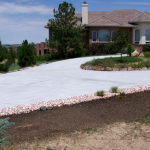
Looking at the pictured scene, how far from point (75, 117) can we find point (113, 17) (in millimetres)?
27896

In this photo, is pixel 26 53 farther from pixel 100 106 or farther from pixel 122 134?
pixel 122 134

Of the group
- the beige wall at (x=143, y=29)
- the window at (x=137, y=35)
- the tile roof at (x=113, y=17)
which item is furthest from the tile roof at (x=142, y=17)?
the window at (x=137, y=35)

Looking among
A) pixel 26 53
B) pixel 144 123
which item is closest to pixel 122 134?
pixel 144 123

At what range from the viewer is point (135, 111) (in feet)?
22.3

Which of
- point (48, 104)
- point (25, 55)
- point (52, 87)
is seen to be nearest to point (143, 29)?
point (25, 55)

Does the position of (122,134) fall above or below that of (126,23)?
below

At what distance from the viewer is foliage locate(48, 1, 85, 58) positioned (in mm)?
25594

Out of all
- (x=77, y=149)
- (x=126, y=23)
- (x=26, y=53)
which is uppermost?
(x=126, y=23)

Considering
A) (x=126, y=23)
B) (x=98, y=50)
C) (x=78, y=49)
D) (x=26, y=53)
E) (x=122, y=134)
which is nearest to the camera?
(x=122, y=134)

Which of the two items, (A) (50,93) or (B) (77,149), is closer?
(B) (77,149)

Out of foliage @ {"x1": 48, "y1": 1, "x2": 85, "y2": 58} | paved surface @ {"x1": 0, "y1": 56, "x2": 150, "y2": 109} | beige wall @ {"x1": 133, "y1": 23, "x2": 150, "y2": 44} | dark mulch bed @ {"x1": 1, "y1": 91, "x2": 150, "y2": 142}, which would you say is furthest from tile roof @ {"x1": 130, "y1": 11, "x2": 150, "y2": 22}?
dark mulch bed @ {"x1": 1, "y1": 91, "x2": 150, "y2": 142}

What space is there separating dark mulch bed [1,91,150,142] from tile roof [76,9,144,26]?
22.7 meters

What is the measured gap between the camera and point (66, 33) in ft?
84.0

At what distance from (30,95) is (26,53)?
1071 cm
